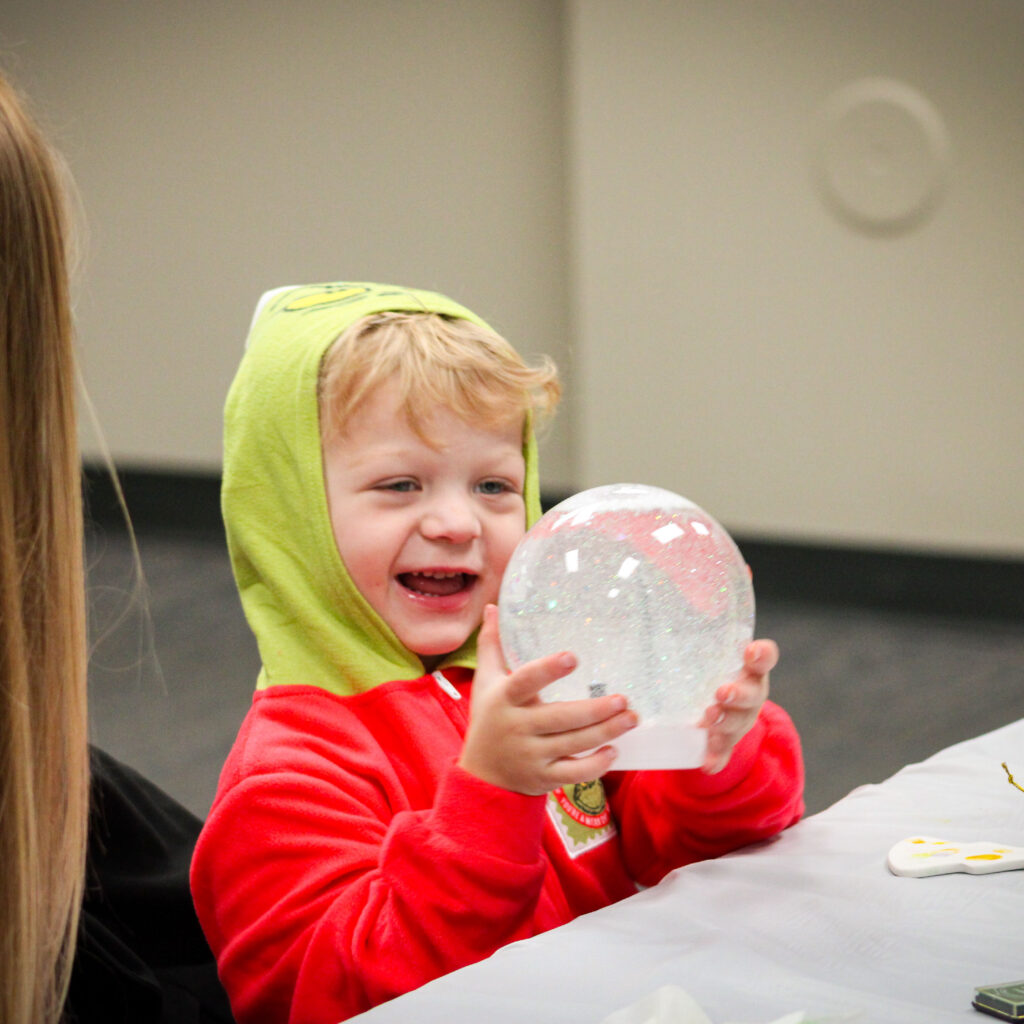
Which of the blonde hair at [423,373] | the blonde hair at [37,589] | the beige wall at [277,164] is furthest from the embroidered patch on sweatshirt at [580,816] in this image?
the beige wall at [277,164]

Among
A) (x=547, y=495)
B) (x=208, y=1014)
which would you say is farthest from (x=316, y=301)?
(x=547, y=495)

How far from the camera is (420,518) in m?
1.19

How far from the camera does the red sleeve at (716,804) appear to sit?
1.15 m

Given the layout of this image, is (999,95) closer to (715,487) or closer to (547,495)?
(715,487)

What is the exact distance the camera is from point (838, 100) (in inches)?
153

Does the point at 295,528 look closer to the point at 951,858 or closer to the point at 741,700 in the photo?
the point at 741,700

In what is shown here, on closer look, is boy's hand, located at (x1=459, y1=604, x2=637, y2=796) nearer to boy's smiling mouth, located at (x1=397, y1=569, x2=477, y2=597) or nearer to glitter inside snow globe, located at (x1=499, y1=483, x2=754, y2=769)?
glitter inside snow globe, located at (x1=499, y1=483, x2=754, y2=769)

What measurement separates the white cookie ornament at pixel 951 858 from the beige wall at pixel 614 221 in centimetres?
329

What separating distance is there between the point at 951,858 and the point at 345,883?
1.61ft

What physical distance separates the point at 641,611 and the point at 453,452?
0.35 metres

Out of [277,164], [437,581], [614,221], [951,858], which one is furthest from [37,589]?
[277,164]

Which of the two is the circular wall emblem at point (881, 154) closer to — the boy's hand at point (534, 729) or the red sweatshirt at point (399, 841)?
the red sweatshirt at point (399, 841)

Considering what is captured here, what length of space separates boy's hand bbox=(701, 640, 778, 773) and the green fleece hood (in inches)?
13.8

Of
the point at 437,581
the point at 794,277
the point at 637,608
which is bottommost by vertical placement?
the point at 794,277
